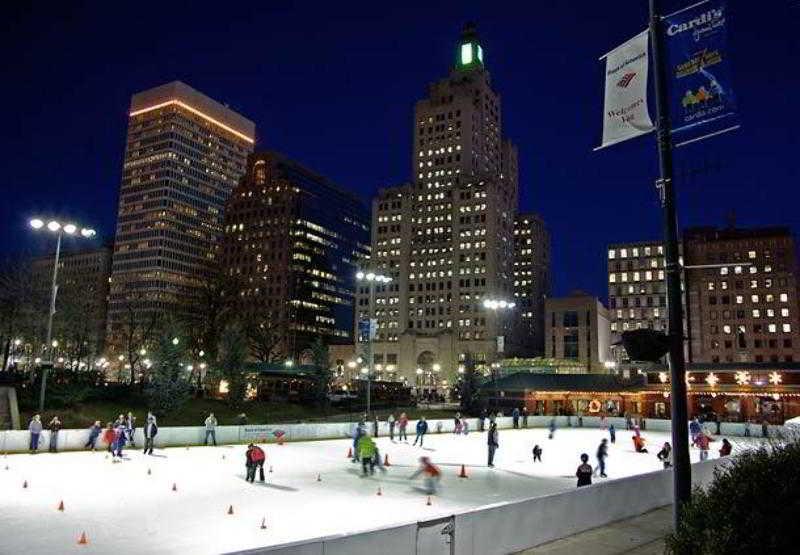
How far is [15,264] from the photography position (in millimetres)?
66875

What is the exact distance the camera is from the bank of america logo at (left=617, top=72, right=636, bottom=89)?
1032 centimetres

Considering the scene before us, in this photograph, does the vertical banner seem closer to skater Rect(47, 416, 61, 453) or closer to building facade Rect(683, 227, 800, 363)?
skater Rect(47, 416, 61, 453)

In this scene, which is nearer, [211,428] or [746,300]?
[211,428]

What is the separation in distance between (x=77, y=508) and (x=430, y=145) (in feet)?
491

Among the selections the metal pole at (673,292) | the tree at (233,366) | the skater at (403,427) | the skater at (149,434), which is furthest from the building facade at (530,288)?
the metal pole at (673,292)

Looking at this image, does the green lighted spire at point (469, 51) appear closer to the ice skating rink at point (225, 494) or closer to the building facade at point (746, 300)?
the building facade at point (746, 300)

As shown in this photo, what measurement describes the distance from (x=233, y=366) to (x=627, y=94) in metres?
52.4

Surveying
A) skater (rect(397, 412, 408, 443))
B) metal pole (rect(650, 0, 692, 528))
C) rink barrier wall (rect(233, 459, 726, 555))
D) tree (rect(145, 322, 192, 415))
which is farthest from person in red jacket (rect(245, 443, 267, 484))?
tree (rect(145, 322, 192, 415))

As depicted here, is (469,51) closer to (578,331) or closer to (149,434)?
(578,331)

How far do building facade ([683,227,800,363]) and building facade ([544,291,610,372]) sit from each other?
17.3 meters

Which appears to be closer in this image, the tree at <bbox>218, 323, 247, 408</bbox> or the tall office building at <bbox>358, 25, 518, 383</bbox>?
the tree at <bbox>218, 323, 247, 408</bbox>

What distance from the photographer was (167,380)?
159 feet

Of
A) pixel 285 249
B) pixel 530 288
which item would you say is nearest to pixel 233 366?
pixel 285 249

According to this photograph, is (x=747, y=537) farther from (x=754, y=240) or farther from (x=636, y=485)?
(x=754, y=240)
